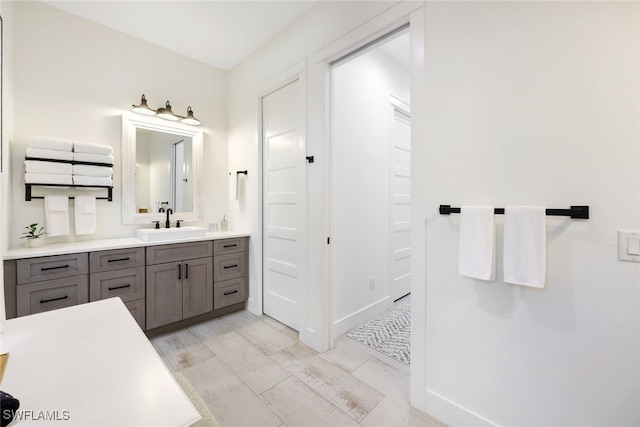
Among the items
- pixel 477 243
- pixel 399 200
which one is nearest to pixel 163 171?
pixel 399 200

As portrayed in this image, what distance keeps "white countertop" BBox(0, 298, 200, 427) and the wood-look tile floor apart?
3.44 ft

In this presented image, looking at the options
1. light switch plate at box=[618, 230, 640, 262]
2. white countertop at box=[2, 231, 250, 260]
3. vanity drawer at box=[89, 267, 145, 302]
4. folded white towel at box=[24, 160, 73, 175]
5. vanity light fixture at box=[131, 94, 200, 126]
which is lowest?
vanity drawer at box=[89, 267, 145, 302]

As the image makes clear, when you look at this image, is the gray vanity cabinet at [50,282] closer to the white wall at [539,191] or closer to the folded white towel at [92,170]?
the folded white towel at [92,170]

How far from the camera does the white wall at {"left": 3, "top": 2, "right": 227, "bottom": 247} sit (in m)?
2.12

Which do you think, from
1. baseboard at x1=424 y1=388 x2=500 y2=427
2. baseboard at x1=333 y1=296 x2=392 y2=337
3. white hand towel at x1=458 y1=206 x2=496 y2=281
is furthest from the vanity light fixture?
baseboard at x1=424 y1=388 x2=500 y2=427

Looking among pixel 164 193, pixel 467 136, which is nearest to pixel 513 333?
pixel 467 136

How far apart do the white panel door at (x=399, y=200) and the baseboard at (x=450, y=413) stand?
1.60 meters

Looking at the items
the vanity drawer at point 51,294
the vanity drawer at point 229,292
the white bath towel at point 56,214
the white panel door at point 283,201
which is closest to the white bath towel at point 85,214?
the white bath towel at point 56,214

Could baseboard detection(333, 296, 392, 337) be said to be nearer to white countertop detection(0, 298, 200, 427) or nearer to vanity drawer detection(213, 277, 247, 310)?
vanity drawer detection(213, 277, 247, 310)

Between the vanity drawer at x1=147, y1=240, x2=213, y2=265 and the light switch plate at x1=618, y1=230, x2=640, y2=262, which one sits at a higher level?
the light switch plate at x1=618, y1=230, x2=640, y2=262

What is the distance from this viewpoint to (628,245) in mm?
1030

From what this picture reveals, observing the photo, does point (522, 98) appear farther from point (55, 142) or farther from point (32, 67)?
point (32, 67)

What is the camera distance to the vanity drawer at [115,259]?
81.3 inches

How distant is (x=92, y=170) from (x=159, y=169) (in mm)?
611
